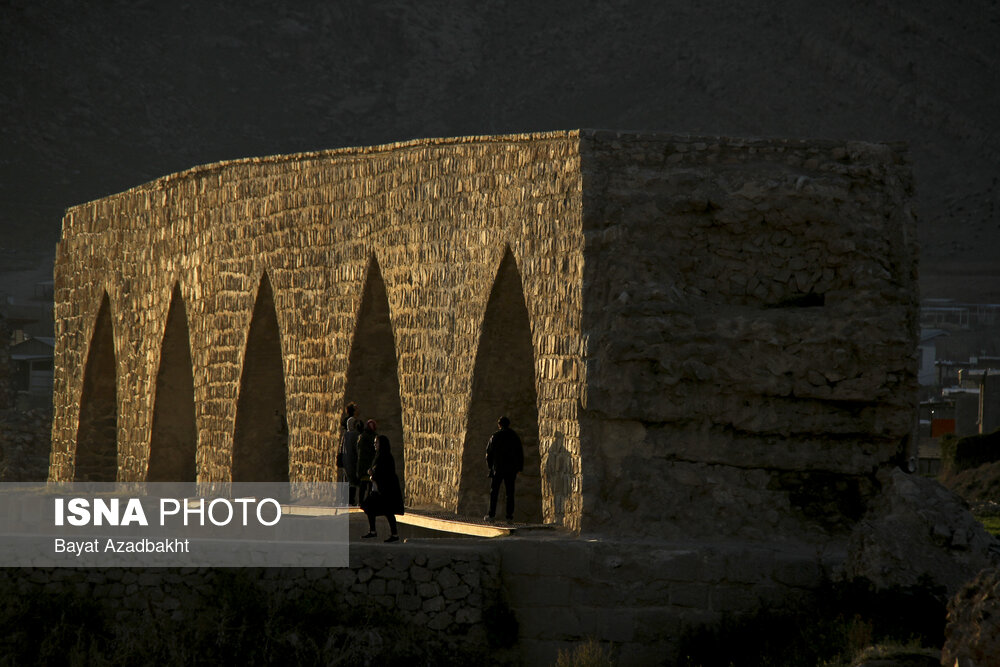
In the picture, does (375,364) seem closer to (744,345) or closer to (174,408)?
(174,408)

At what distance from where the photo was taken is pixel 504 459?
13.0 m

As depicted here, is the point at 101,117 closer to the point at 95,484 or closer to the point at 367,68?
the point at 367,68

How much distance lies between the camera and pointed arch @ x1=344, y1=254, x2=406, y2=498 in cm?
1541

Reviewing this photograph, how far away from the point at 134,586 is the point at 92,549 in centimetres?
60

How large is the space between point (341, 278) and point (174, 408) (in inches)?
171

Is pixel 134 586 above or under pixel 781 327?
under

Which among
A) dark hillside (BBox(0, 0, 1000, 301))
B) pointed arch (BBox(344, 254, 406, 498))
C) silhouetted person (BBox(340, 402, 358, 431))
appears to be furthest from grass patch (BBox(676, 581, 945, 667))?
dark hillside (BBox(0, 0, 1000, 301))

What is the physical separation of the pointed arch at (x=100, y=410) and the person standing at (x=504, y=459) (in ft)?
29.9

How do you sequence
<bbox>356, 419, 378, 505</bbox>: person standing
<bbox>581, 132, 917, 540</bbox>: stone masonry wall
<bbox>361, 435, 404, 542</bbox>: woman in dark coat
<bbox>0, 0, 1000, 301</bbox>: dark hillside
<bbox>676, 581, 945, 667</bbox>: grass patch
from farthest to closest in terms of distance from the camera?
<bbox>0, 0, 1000, 301</bbox>: dark hillside → <bbox>356, 419, 378, 505</bbox>: person standing → <bbox>361, 435, 404, 542</bbox>: woman in dark coat → <bbox>581, 132, 917, 540</bbox>: stone masonry wall → <bbox>676, 581, 945, 667</bbox>: grass patch

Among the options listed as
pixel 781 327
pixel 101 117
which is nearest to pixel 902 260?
pixel 781 327

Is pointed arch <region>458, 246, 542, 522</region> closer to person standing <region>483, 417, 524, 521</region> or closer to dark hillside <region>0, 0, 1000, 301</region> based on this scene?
person standing <region>483, 417, 524, 521</region>

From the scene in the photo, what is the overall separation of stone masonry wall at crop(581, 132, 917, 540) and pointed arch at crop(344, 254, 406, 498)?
3828 millimetres

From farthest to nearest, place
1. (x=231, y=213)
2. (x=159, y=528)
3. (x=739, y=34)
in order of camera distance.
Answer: (x=739, y=34)
(x=231, y=213)
(x=159, y=528)

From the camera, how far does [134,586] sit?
1207 centimetres
